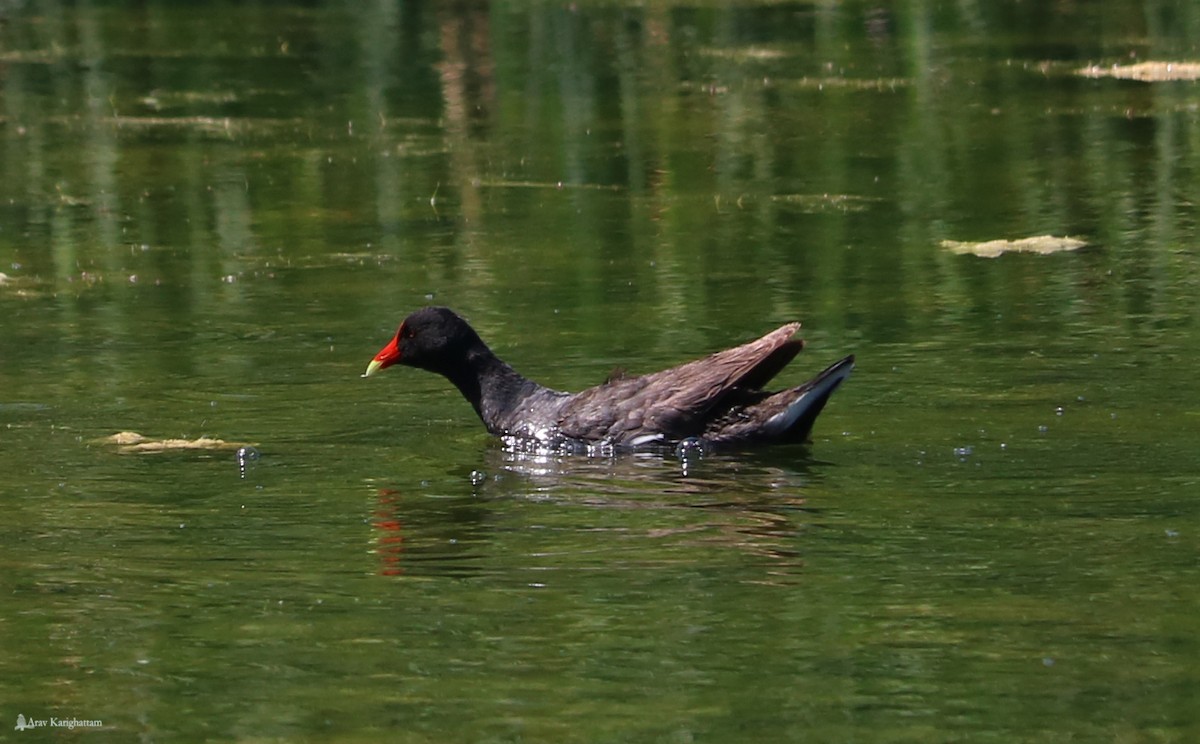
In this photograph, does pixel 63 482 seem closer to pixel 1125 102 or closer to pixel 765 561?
pixel 765 561

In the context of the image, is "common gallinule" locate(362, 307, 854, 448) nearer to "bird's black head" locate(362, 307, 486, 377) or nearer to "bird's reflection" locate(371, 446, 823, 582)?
"bird's reflection" locate(371, 446, 823, 582)

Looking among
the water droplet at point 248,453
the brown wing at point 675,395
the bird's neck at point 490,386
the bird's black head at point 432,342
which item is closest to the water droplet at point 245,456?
the water droplet at point 248,453

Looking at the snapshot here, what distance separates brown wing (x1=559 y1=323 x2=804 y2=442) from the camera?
409 inches

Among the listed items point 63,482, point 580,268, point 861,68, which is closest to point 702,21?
point 861,68

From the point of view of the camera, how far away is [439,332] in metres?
11.2

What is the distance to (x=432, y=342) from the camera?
1122 cm

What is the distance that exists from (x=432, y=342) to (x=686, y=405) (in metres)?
1.46

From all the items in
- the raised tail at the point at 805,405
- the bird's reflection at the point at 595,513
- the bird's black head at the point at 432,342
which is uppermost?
the bird's black head at the point at 432,342

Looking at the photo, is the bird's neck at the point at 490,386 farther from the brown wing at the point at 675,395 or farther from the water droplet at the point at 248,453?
the water droplet at the point at 248,453

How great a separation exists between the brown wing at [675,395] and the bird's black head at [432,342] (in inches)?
30.4

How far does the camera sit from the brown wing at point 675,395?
10383mm

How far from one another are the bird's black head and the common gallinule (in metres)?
0.33

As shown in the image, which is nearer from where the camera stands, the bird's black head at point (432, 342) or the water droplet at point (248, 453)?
the water droplet at point (248, 453)

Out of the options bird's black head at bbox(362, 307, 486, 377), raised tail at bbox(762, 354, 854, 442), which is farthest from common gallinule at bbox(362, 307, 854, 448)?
bird's black head at bbox(362, 307, 486, 377)
